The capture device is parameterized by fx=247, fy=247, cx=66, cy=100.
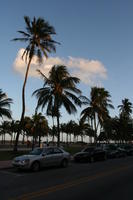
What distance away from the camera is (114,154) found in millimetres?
29109

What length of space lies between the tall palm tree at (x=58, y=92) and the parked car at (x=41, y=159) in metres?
14.1

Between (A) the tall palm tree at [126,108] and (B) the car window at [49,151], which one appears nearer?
(B) the car window at [49,151]

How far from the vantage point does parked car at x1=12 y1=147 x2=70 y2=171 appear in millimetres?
15727

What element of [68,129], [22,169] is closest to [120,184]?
[22,169]

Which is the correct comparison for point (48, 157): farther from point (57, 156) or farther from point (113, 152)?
point (113, 152)

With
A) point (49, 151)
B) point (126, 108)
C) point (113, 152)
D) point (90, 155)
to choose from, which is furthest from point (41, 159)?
point (126, 108)

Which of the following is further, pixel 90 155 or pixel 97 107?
pixel 97 107

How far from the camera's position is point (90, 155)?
23.1 m

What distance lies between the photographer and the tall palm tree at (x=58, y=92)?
1284 inches

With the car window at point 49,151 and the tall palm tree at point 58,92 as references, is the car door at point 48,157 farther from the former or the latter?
the tall palm tree at point 58,92

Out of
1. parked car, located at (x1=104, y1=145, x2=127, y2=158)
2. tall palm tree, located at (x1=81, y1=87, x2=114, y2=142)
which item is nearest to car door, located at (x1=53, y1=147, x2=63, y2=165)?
parked car, located at (x1=104, y1=145, x2=127, y2=158)

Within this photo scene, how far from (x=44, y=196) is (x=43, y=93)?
25.4 metres

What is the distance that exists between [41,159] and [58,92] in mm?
17035

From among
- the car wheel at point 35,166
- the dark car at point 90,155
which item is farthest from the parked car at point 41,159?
the dark car at point 90,155
